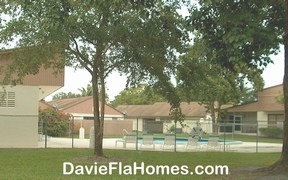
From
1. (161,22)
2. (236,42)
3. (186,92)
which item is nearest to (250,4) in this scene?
(236,42)

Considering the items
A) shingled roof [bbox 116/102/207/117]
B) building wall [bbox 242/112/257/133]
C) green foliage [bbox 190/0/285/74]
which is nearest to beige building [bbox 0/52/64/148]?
green foliage [bbox 190/0/285/74]

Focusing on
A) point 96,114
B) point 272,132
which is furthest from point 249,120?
point 96,114

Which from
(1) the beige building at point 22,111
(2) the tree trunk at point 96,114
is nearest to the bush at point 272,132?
(1) the beige building at point 22,111

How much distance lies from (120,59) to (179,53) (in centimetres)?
240

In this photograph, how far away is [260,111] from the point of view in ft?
→ 166

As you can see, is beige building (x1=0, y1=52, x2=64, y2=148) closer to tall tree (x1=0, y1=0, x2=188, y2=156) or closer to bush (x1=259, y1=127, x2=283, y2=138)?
tall tree (x1=0, y1=0, x2=188, y2=156)

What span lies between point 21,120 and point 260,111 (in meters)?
31.0

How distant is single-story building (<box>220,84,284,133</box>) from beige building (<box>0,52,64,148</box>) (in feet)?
85.8

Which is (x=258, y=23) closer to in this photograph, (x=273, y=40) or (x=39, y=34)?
(x=273, y=40)

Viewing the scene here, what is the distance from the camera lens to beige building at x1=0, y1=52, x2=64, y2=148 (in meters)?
26.5

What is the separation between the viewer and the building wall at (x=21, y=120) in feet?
86.9

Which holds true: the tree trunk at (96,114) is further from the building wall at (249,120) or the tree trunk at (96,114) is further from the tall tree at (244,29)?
the building wall at (249,120)

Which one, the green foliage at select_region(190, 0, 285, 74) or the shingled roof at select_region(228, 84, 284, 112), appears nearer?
the green foliage at select_region(190, 0, 285, 74)

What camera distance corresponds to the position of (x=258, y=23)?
10938 millimetres
